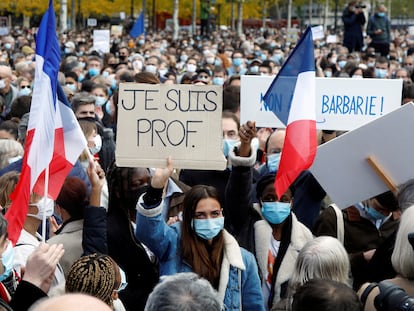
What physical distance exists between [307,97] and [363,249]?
0.93 m

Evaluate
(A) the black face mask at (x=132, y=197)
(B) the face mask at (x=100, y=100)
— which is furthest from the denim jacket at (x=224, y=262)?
(B) the face mask at (x=100, y=100)

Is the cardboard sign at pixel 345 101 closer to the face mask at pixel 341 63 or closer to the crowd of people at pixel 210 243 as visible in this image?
the crowd of people at pixel 210 243

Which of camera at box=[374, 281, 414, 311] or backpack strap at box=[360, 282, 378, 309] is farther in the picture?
Answer: backpack strap at box=[360, 282, 378, 309]

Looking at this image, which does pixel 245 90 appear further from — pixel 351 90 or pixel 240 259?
pixel 240 259

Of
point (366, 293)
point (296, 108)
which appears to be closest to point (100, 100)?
point (296, 108)

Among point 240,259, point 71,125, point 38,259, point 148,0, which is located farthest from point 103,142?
point 148,0

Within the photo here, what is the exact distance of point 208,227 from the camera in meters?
5.16

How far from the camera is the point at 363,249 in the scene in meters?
5.66

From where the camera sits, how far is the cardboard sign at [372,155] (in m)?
5.45

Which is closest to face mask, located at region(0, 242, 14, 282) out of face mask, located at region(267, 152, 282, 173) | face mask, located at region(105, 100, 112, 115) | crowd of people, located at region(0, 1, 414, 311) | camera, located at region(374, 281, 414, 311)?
crowd of people, located at region(0, 1, 414, 311)

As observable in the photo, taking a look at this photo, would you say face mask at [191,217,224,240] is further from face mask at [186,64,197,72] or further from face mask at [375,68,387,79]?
face mask at [186,64,197,72]

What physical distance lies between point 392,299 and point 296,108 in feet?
7.22

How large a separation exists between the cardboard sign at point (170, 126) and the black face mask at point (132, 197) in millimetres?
385

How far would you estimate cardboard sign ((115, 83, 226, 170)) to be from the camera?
5359 millimetres
